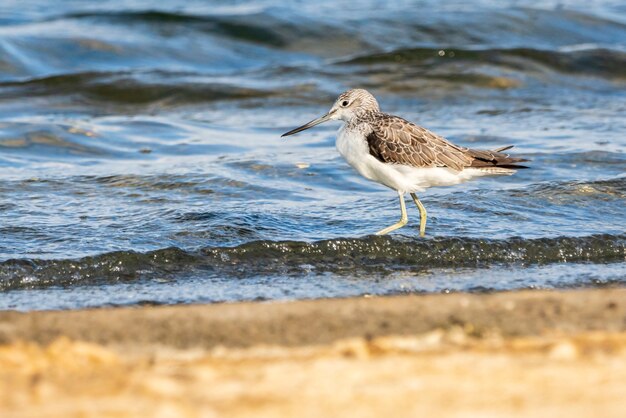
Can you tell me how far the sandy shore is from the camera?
375 centimetres

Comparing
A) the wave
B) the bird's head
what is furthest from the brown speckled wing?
the wave

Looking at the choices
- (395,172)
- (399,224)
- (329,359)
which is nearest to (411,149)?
(395,172)

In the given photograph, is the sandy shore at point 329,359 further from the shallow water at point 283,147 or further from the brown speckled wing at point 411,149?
the brown speckled wing at point 411,149

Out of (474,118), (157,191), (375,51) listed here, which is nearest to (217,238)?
(157,191)

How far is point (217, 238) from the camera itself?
803cm

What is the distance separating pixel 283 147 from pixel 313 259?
13.3ft

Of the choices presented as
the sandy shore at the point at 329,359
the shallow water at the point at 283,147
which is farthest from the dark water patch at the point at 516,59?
the sandy shore at the point at 329,359

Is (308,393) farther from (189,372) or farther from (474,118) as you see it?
(474,118)

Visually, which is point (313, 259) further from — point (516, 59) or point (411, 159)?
point (516, 59)

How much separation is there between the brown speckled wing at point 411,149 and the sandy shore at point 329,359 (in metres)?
2.88

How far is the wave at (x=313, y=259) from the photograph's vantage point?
723 centimetres

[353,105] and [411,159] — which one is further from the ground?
[353,105]

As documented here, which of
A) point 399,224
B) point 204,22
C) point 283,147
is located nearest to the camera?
point 399,224

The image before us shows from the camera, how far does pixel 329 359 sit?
433 centimetres
